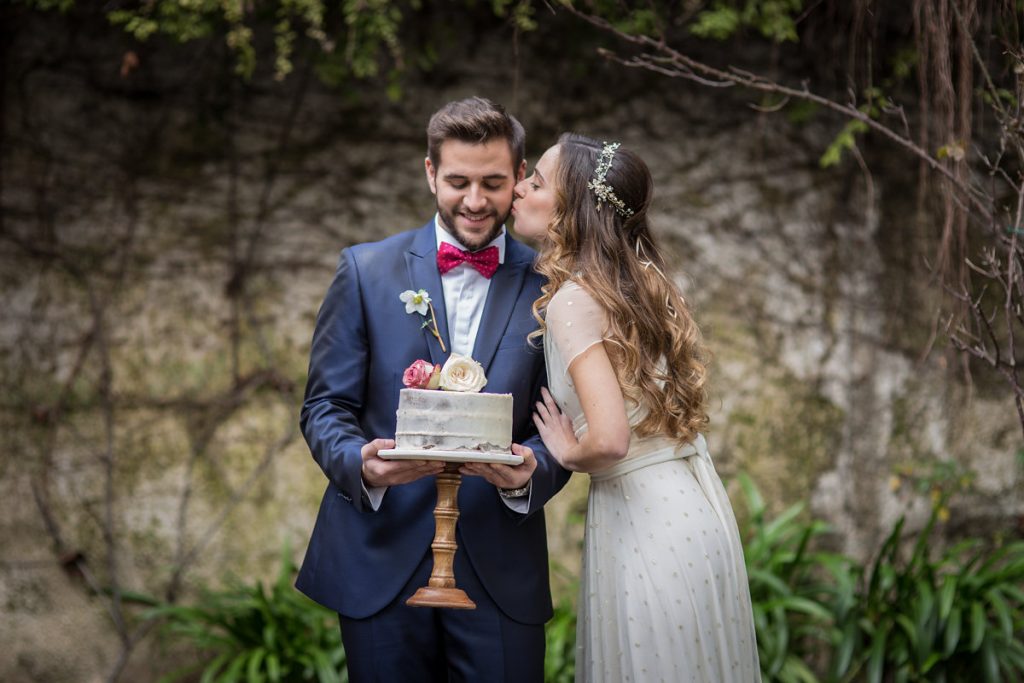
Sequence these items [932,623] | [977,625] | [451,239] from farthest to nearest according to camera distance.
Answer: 1. [932,623]
2. [977,625]
3. [451,239]

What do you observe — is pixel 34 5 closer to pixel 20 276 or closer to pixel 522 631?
pixel 20 276

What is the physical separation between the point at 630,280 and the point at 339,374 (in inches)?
33.6

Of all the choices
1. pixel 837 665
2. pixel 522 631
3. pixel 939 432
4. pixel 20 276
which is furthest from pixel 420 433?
pixel 939 432

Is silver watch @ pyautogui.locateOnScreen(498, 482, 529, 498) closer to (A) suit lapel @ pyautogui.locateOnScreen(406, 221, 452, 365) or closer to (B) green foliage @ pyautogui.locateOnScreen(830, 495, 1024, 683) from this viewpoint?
(A) suit lapel @ pyautogui.locateOnScreen(406, 221, 452, 365)

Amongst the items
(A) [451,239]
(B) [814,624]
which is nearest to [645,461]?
(A) [451,239]

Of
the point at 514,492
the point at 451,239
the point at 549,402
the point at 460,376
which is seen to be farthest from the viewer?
the point at 451,239

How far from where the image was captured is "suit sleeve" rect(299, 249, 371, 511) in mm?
2846

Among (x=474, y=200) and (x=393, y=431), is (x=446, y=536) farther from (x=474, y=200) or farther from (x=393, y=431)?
(x=474, y=200)

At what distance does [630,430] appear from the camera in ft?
9.46

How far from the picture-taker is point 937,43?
339 cm

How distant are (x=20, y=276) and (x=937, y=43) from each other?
4.11m

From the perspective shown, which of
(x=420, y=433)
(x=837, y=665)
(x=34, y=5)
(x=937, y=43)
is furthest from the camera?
(x=34, y=5)

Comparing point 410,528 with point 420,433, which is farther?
point 410,528

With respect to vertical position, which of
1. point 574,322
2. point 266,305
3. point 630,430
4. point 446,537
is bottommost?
point 446,537
